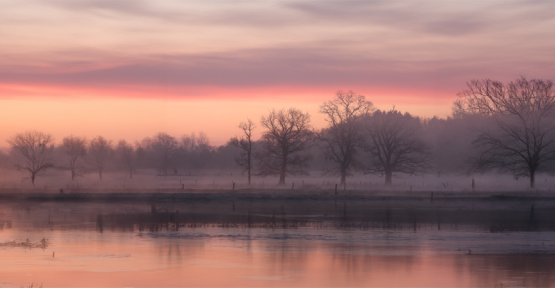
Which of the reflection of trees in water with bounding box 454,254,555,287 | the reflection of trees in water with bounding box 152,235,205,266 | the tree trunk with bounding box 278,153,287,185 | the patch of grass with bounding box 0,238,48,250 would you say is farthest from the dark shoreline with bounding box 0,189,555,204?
the reflection of trees in water with bounding box 454,254,555,287

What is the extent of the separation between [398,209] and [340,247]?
65.4ft

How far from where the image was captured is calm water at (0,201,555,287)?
1644cm

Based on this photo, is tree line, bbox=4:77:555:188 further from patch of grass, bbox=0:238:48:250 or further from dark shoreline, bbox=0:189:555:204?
patch of grass, bbox=0:238:48:250

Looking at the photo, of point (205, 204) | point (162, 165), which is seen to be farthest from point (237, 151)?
point (205, 204)

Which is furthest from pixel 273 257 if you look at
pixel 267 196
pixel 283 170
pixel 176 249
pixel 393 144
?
pixel 393 144

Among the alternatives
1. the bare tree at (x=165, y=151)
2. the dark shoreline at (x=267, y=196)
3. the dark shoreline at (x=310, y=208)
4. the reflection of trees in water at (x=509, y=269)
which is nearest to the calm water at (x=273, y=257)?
the reflection of trees in water at (x=509, y=269)

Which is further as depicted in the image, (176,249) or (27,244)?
(27,244)

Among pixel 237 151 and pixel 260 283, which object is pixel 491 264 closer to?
pixel 260 283

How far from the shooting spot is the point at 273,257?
2017cm

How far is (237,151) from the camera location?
176 m

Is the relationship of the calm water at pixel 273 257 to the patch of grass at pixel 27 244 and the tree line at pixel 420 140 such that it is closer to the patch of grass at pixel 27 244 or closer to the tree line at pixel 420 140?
the patch of grass at pixel 27 244

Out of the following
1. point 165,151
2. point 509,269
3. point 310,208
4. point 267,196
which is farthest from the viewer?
point 165,151

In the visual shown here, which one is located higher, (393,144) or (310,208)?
(393,144)

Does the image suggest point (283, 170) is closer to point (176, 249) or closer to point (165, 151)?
point (176, 249)
